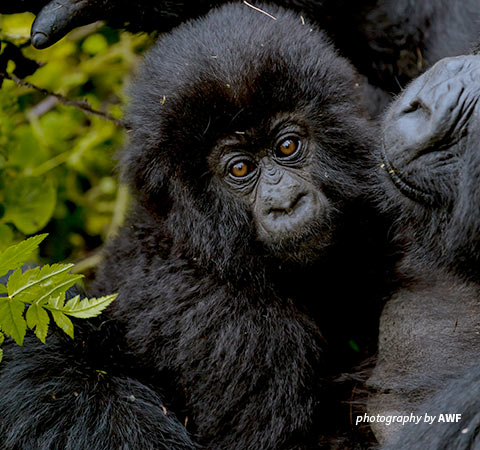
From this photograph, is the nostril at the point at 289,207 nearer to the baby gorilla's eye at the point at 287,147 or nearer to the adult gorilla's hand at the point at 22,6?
the baby gorilla's eye at the point at 287,147

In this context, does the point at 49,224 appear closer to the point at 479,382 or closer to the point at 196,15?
the point at 196,15

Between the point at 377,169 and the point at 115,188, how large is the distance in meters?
2.15

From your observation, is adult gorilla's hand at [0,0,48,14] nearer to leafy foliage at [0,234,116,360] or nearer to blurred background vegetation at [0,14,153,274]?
blurred background vegetation at [0,14,153,274]

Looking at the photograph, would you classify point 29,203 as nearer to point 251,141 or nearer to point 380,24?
point 251,141

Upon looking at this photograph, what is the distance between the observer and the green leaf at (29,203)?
127 inches

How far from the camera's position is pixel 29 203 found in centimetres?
331

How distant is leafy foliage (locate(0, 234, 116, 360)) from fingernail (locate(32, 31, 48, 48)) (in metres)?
0.98

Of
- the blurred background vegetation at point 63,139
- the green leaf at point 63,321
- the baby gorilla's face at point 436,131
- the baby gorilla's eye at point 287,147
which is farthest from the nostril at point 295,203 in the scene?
the blurred background vegetation at point 63,139

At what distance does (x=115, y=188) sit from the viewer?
4066 millimetres

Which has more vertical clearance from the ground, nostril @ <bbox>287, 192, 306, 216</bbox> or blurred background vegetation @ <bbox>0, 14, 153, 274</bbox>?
nostril @ <bbox>287, 192, 306, 216</bbox>

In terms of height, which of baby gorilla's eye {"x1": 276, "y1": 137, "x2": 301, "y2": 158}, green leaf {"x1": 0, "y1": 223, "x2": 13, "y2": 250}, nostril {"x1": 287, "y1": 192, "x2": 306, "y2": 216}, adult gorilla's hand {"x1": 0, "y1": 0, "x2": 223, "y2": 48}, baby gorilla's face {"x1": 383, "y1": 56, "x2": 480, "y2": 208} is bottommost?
green leaf {"x1": 0, "y1": 223, "x2": 13, "y2": 250}

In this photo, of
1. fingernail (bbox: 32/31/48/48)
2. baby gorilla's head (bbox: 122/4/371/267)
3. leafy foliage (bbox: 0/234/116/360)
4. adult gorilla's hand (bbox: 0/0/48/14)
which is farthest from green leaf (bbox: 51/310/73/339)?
adult gorilla's hand (bbox: 0/0/48/14)

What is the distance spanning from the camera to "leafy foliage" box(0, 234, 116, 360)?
201cm

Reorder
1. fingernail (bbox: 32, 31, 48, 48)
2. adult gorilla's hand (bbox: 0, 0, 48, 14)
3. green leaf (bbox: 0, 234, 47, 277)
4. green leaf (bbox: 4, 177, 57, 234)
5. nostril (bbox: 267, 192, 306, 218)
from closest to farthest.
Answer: green leaf (bbox: 0, 234, 47, 277)
nostril (bbox: 267, 192, 306, 218)
fingernail (bbox: 32, 31, 48, 48)
adult gorilla's hand (bbox: 0, 0, 48, 14)
green leaf (bbox: 4, 177, 57, 234)
